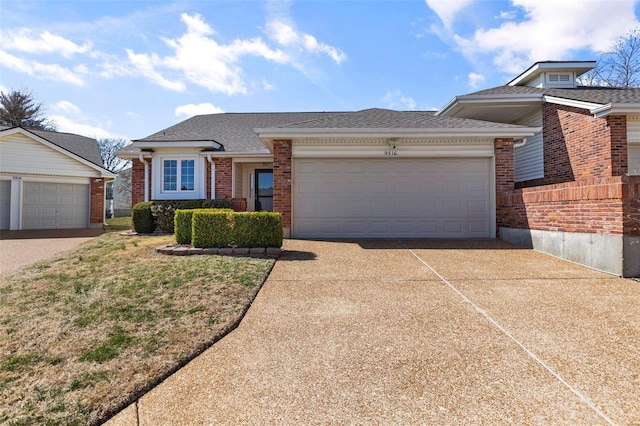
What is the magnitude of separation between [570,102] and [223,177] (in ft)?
38.7

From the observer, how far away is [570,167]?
10.5 m

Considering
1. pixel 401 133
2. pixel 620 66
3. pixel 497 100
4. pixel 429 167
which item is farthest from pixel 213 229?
pixel 620 66

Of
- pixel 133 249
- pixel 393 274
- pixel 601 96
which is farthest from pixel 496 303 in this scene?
pixel 601 96

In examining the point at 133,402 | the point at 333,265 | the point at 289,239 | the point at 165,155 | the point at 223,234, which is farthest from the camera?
the point at 165,155

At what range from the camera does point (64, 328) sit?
3.38 meters

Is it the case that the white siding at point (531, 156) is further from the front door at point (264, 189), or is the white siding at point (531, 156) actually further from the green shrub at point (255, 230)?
the green shrub at point (255, 230)

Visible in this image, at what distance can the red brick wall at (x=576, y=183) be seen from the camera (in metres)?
5.42

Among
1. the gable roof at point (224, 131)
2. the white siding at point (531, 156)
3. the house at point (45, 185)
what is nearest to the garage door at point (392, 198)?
the gable roof at point (224, 131)

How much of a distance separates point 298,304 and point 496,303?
241 centimetres

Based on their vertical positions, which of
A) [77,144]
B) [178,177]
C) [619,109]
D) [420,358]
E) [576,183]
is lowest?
[420,358]

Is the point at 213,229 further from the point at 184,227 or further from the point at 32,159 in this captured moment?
the point at 32,159

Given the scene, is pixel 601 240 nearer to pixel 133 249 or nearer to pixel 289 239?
pixel 289 239

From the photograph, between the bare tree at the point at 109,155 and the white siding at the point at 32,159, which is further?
the bare tree at the point at 109,155

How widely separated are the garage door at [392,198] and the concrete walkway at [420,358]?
4.29 m
